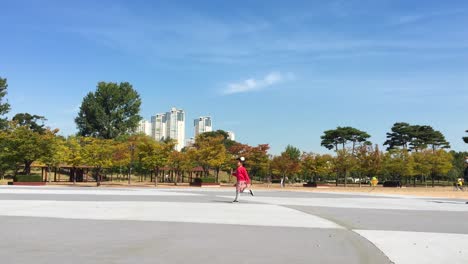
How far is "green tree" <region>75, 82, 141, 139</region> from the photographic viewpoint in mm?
68688

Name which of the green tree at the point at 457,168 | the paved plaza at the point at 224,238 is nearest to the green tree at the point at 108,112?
the green tree at the point at 457,168

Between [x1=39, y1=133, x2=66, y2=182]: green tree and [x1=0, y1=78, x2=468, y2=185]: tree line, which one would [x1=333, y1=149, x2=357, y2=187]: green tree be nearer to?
[x1=0, y1=78, x2=468, y2=185]: tree line

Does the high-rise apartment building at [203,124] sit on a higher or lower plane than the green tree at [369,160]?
higher

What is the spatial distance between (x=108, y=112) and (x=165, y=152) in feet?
102

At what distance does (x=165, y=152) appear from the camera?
42.6m

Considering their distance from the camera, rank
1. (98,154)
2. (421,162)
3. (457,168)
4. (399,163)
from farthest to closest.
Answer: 1. (457,168)
2. (421,162)
3. (399,163)
4. (98,154)

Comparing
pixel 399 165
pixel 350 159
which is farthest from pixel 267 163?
pixel 399 165

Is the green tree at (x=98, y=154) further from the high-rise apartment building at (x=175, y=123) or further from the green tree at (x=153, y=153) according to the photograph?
the high-rise apartment building at (x=175, y=123)

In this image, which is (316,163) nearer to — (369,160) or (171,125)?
(369,160)

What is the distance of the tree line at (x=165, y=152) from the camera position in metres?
40.4

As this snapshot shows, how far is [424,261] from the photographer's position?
18.9ft

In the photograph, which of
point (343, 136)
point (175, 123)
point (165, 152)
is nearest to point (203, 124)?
point (175, 123)

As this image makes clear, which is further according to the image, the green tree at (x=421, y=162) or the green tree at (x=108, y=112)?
the green tree at (x=108, y=112)

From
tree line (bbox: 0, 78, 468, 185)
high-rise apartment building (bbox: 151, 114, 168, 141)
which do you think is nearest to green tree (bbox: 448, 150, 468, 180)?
tree line (bbox: 0, 78, 468, 185)
